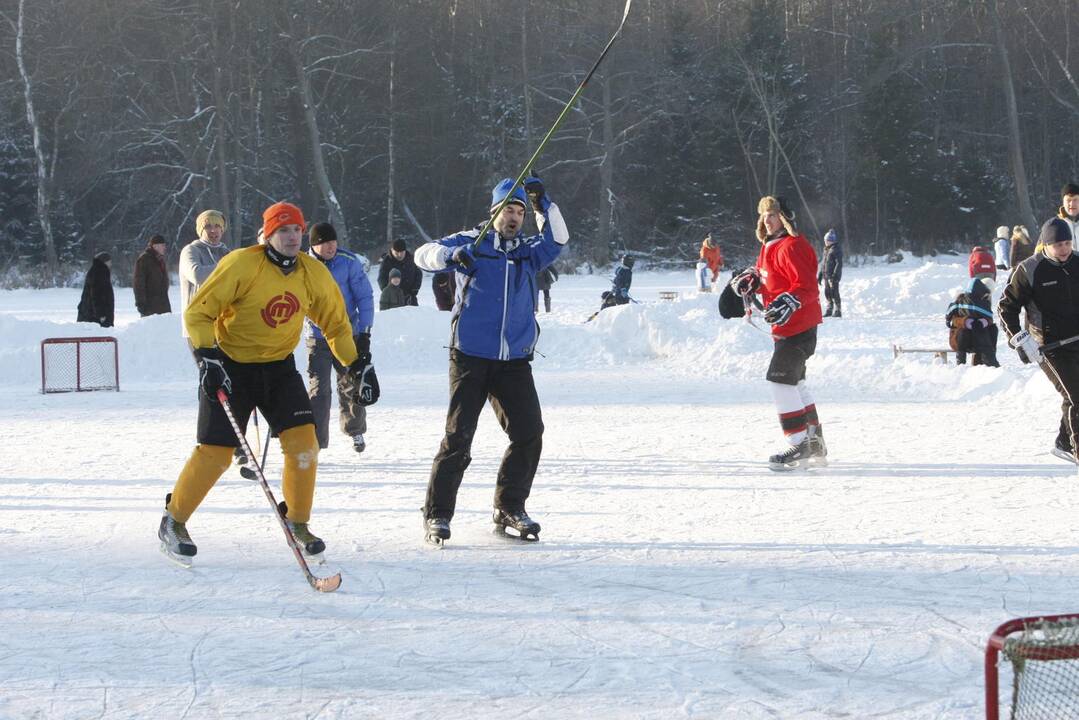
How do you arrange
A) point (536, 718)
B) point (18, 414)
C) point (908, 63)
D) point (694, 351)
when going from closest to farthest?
1. point (536, 718)
2. point (18, 414)
3. point (694, 351)
4. point (908, 63)

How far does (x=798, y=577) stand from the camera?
506cm

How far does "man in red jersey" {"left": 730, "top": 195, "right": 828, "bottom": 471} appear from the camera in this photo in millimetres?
7492

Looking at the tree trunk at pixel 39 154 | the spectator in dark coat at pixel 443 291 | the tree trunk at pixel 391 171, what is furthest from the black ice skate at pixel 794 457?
the tree trunk at pixel 391 171

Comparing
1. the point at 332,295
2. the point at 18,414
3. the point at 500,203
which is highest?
the point at 500,203

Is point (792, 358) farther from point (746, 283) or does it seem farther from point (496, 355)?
point (496, 355)

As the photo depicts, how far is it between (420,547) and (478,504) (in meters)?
1.05

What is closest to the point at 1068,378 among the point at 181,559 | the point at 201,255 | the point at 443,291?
the point at 181,559

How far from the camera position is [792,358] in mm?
7582

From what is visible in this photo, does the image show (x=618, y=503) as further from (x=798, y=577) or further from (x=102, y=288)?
(x=102, y=288)

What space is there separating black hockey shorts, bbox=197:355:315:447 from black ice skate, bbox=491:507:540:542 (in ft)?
3.47

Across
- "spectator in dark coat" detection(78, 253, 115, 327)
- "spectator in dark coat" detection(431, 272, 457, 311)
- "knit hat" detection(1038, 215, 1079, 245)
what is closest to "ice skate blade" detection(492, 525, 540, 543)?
"knit hat" detection(1038, 215, 1079, 245)

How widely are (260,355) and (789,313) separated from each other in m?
3.48

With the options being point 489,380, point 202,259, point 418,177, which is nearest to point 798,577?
point 489,380

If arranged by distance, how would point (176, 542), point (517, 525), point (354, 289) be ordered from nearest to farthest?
point (176, 542), point (517, 525), point (354, 289)
